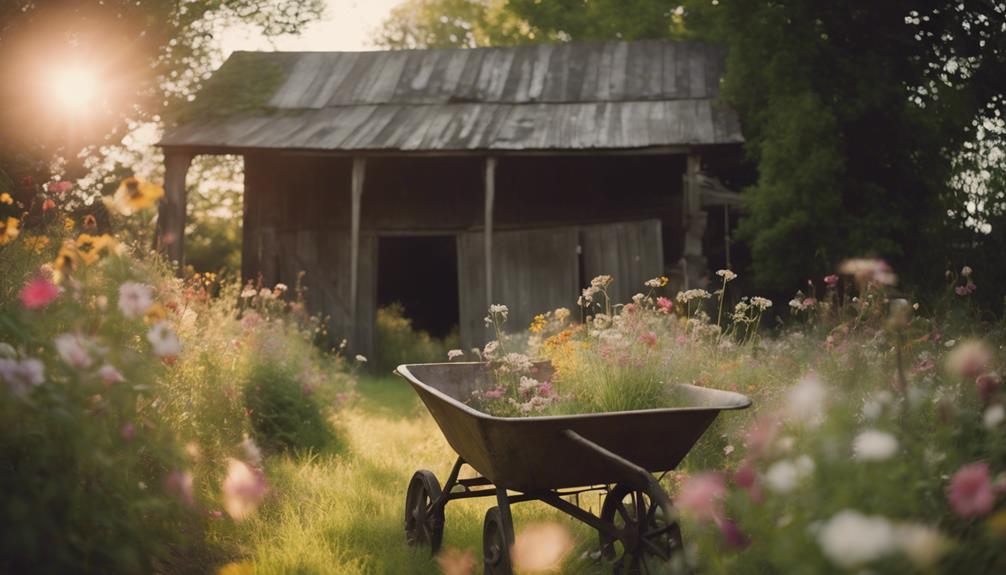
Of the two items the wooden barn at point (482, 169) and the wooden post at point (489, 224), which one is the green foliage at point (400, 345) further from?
the wooden post at point (489, 224)

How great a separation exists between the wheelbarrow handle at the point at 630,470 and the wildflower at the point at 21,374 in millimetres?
1637

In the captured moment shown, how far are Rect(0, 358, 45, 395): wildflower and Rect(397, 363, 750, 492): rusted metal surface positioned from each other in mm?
1366

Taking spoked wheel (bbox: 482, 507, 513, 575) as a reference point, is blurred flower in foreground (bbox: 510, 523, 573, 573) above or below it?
below

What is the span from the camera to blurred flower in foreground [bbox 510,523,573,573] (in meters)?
3.16

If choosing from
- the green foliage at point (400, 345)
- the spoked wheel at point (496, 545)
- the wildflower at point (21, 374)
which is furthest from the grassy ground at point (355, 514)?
the green foliage at point (400, 345)

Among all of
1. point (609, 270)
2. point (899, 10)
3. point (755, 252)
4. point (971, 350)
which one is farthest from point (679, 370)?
point (899, 10)

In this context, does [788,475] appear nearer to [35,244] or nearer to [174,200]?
[35,244]

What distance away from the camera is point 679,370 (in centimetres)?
453

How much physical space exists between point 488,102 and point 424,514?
31.5ft

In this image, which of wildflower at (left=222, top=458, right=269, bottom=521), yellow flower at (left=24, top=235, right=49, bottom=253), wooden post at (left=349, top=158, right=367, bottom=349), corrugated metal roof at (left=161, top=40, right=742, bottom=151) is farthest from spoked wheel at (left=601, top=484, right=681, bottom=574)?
wooden post at (left=349, top=158, right=367, bottom=349)

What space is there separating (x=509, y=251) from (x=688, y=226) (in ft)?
8.64

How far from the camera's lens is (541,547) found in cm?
362

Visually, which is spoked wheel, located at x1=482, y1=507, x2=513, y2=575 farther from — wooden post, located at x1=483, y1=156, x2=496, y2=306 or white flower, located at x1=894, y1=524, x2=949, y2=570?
wooden post, located at x1=483, y1=156, x2=496, y2=306

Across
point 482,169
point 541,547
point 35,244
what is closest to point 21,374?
point 541,547
